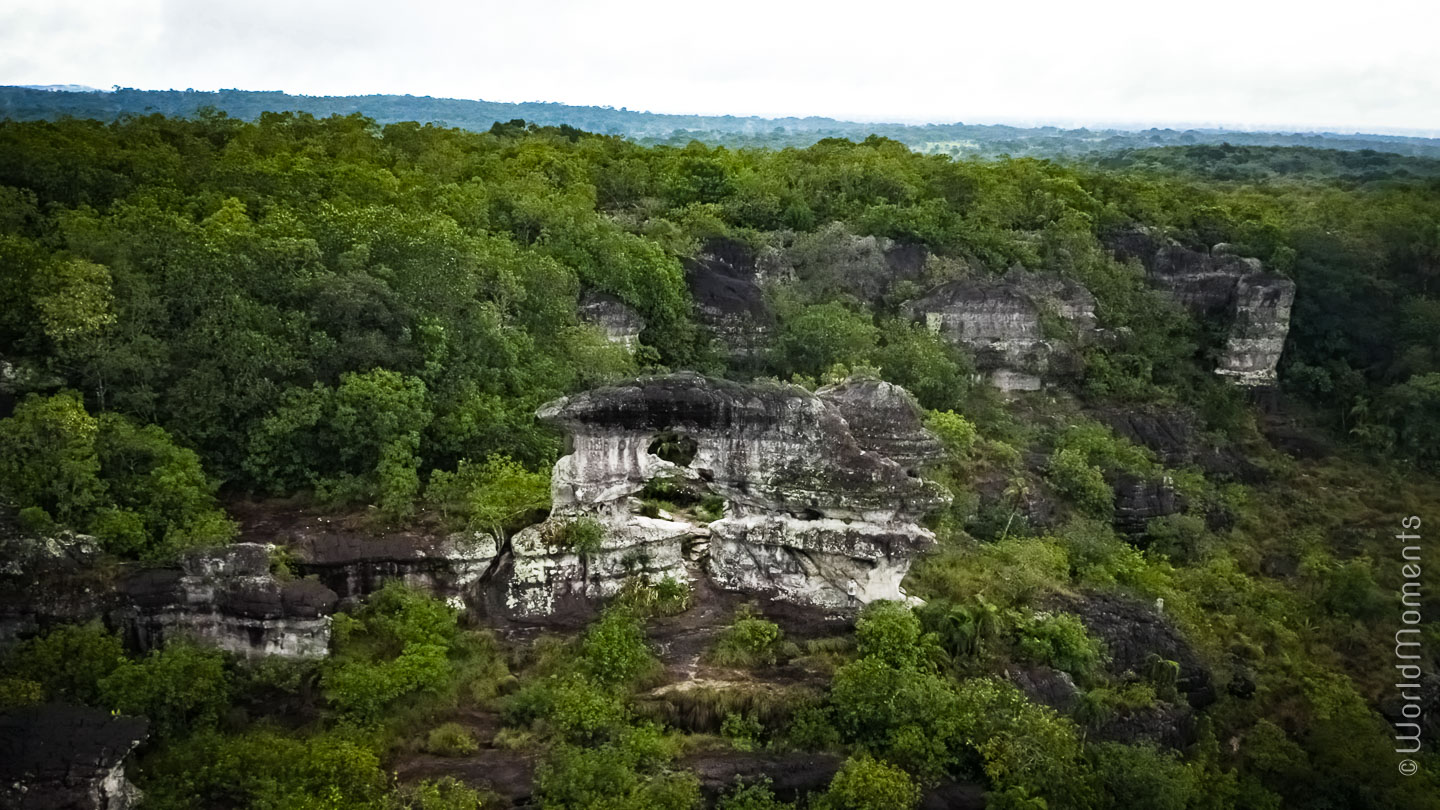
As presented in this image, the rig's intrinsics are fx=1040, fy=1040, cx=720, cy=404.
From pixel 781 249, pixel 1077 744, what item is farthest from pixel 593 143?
pixel 1077 744

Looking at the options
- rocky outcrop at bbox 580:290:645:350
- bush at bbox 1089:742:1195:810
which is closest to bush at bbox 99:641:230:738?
bush at bbox 1089:742:1195:810

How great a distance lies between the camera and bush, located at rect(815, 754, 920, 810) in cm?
1406

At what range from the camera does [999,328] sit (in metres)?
31.7

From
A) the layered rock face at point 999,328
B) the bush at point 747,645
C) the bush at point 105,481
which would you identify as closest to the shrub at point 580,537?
the bush at point 747,645

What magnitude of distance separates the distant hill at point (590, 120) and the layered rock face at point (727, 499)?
21.6m

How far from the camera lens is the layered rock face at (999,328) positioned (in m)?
31.5

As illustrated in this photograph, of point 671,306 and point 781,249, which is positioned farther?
point 781,249

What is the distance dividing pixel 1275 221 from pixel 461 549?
3393 cm

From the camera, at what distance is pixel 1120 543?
24125 mm

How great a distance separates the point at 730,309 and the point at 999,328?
8.22m

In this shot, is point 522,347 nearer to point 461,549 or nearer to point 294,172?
point 461,549

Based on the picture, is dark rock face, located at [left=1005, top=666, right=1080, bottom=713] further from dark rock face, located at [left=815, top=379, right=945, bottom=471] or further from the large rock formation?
the large rock formation

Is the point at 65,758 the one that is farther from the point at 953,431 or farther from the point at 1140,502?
the point at 1140,502

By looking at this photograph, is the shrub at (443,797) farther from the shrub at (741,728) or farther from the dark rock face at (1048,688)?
the dark rock face at (1048,688)
